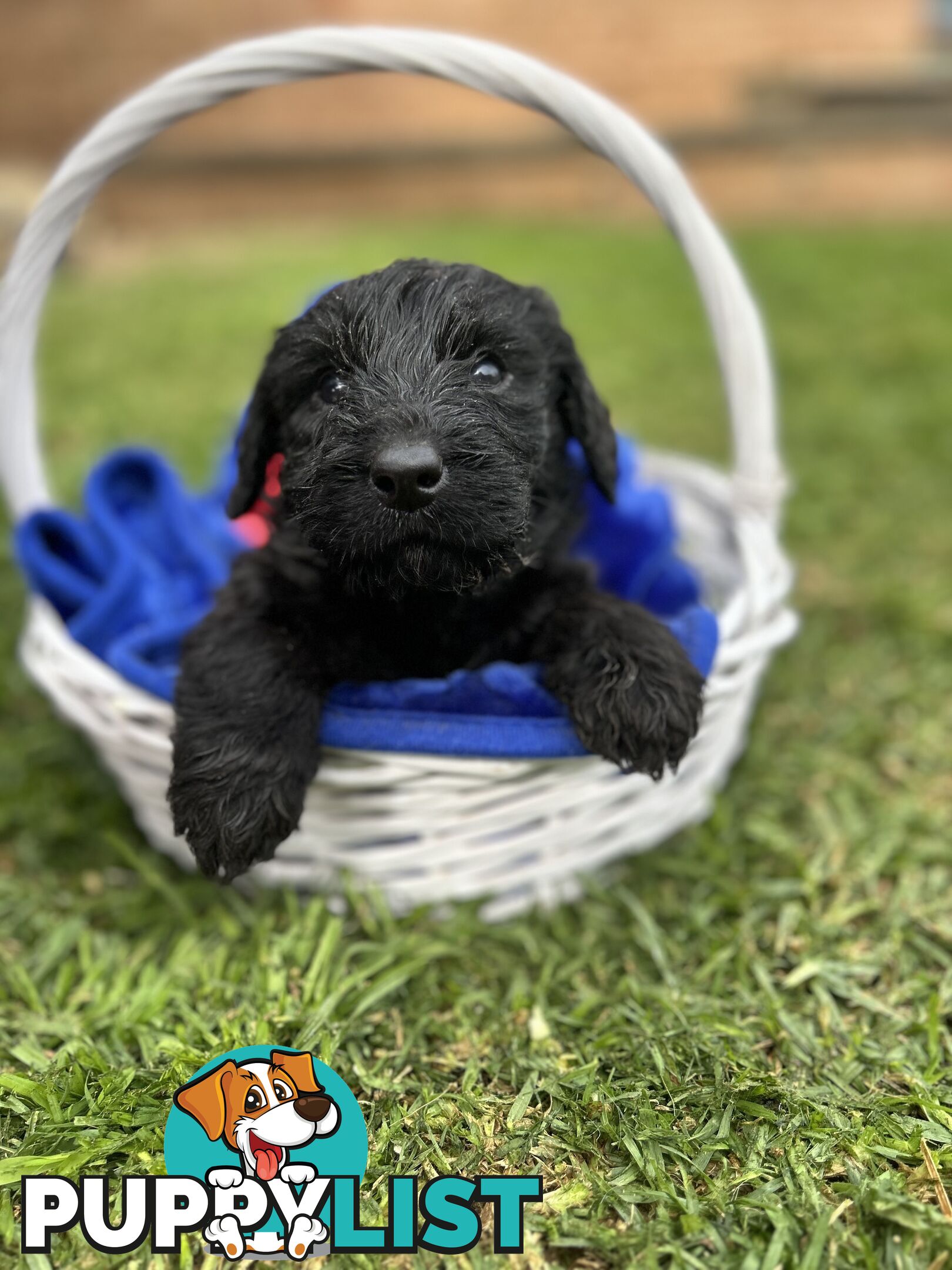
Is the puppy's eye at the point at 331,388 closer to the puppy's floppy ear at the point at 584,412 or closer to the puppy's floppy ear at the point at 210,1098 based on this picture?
the puppy's floppy ear at the point at 584,412

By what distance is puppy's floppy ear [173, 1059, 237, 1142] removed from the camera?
1.47m

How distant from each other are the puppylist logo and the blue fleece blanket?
1.89 ft

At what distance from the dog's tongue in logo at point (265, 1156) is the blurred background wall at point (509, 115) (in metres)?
11.9

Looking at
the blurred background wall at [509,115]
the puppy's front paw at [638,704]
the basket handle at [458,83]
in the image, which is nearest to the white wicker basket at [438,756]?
the basket handle at [458,83]

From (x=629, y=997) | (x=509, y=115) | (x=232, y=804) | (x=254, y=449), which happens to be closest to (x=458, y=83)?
(x=254, y=449)

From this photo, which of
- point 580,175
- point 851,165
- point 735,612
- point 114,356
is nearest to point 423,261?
point 735,612

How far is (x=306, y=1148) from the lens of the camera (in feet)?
4.81

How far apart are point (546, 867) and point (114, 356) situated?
482 cm

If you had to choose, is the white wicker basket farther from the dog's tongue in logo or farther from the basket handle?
the dog's tongue in logo

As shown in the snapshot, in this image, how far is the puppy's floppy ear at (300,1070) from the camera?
1.51 meters

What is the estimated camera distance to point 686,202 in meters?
2.02

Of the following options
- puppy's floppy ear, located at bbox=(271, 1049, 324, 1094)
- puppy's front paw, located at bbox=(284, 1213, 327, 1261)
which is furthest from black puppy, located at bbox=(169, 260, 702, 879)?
puppy's front paw, located at bbox=(284, 1213, 327, 1261)

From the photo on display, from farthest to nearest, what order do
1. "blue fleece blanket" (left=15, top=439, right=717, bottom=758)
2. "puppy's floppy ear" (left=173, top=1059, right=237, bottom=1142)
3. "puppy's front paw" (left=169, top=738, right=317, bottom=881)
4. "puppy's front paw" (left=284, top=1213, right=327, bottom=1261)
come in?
"blue fleece blanket" (left=15, top=439, right=717, bottom=758) → "puppy's front paw" (left=169, top=738, right=317, bottom=881) → "puppy's floppy ear" (left=173, top=1059, right=237, bottom=1142) → "puppy's front paw" (left=284, top=1213, right=327, bottom=1261)

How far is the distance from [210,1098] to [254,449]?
108cm
